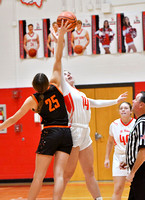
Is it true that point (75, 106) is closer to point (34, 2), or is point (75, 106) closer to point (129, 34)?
point (129, 34)

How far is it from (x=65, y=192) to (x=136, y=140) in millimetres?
5476

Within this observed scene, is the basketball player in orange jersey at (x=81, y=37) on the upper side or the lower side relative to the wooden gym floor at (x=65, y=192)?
upper

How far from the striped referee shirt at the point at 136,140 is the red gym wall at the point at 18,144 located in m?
7.05

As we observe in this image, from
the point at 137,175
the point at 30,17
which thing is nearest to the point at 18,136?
the point at 30,17

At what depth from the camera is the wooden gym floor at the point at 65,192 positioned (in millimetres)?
8070

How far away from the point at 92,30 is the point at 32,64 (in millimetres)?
2101

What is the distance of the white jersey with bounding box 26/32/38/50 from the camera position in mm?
10922

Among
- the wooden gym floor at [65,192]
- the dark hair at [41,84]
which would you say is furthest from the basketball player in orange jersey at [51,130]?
the wooden gym floor at [65,192]

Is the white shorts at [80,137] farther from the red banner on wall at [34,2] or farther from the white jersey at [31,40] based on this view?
the red banner on wall at [34,2]

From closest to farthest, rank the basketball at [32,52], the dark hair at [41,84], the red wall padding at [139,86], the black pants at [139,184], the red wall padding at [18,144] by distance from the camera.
Answer: the black pants at [139,184] < the dark hair at [41,84] < the red wall padding at [139,86] < the red wall padding at [18,144] < the basketball at [32,52]

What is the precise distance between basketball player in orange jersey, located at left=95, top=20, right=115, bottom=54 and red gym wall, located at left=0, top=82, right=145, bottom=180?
256 centimetres

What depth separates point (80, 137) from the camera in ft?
15.8

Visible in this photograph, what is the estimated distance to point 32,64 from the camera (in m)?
10.9

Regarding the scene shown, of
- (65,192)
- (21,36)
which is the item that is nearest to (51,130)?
(65,192)
